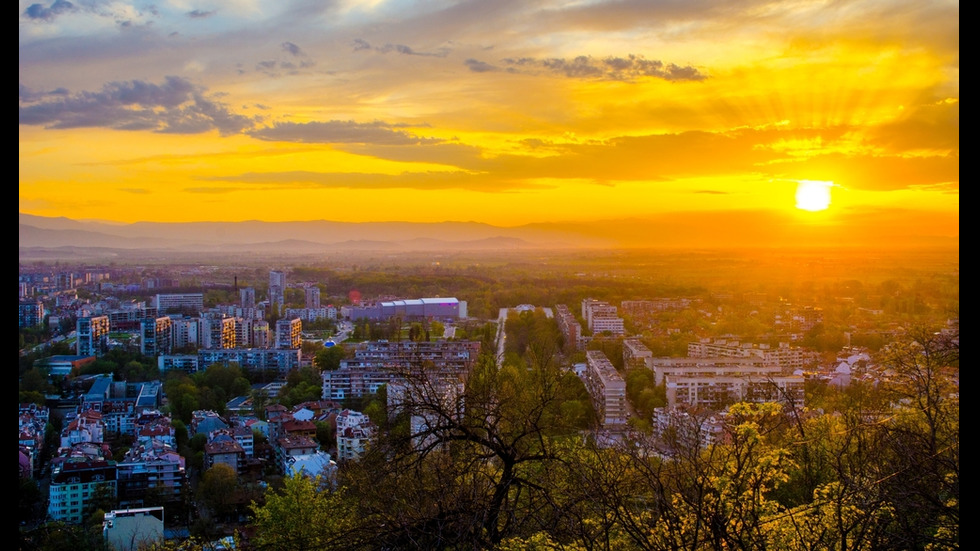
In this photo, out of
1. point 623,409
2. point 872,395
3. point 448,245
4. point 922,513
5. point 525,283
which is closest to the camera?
point 922,513

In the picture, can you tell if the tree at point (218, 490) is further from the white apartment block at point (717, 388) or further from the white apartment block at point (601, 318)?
the white apartment block at point (601, 318)

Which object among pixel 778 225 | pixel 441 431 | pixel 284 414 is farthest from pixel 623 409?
pixel 778 225

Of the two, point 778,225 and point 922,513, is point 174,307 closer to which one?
point 778,225

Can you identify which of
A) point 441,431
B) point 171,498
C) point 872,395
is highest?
point 441,431

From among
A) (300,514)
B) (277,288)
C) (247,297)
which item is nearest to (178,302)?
(247,297)

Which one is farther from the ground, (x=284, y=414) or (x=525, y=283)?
(x=525, y=283)

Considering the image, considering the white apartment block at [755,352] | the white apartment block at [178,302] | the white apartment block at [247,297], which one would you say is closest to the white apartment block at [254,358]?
the white apartment block at [178,302]

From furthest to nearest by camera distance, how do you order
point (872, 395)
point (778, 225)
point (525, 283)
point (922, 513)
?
1. point (525, 283)
2. point (778, 225)
3. point (872, 395)
4. point (922, 513)
